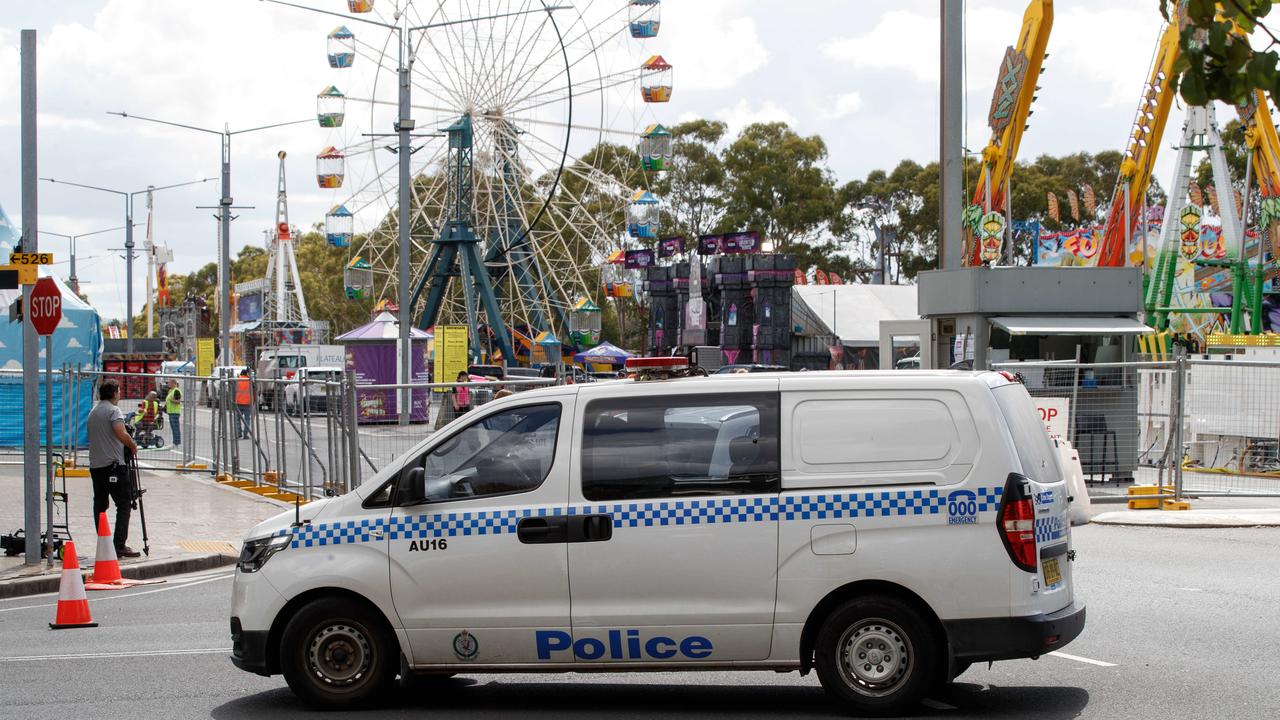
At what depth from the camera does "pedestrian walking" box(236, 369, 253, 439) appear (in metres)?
23.0

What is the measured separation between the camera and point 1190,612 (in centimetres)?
1042

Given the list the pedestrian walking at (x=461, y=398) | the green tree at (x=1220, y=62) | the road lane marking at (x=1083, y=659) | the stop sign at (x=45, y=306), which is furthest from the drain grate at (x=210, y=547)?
the green tree at (x=1220, y=62)

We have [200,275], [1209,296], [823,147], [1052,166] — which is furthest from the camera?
[200,275]

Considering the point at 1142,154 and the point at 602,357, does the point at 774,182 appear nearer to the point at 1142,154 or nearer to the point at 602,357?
the point at 602,357

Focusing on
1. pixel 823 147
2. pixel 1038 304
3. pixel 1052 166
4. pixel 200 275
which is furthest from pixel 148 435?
pixel 200 275

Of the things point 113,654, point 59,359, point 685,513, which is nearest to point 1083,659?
point 685,513

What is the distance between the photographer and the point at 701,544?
7.35 meters

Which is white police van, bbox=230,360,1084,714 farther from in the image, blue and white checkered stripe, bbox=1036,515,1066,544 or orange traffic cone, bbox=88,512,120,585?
orange traffic cone, bbox=88,512,120,585

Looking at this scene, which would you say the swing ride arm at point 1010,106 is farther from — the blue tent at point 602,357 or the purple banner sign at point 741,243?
the purple banner sign at point 741,243

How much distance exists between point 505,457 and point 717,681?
1951 mm

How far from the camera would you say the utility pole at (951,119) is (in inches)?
690

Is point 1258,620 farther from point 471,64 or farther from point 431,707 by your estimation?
point 471,64

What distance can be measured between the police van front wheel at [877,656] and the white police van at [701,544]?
1 centimetres

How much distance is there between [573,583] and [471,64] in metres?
44.9
